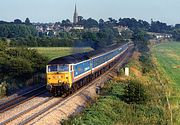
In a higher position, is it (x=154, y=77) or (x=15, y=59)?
(x=15, y=59)

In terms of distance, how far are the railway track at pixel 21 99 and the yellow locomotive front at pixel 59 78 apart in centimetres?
175

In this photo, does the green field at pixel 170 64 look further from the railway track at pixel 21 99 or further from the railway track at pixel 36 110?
the railway track at pixel 36 110

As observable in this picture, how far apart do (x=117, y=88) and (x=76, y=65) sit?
4.44m

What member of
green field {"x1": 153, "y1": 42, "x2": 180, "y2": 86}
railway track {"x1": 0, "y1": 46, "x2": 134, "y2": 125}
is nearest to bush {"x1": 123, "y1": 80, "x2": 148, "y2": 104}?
railway track {"x1": 0, "y1": 46, "x2": 134, "y2": 125}

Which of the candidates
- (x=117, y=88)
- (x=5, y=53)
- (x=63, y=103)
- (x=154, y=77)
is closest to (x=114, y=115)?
(x=63, y=103)

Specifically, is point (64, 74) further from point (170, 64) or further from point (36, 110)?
point (170, 64)

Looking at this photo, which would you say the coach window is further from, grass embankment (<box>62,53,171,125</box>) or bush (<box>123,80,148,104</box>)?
bush (<box>123,80,148,104</box>)

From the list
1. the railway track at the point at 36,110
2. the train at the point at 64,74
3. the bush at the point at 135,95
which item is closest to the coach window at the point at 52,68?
the train at the point at 64,74

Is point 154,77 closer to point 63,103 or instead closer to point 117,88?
point 117,88

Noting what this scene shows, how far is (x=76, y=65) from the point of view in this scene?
3039 centimetres

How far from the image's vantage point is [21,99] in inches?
1101

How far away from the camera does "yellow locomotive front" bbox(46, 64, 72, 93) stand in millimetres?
28359

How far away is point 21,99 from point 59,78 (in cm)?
308

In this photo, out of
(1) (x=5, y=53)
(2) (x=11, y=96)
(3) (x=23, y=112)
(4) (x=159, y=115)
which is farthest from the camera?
(1) (x=5, y=53)
